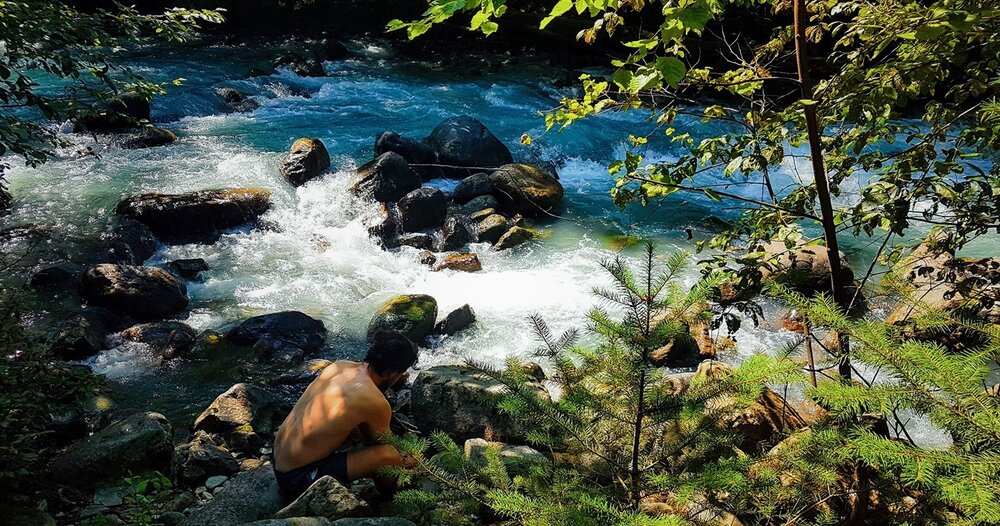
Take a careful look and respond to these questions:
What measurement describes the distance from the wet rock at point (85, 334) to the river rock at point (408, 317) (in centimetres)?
290

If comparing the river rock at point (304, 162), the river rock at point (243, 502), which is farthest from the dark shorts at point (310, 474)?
the river rock at point (304, 162)

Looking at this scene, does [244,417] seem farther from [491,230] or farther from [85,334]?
[491,230]

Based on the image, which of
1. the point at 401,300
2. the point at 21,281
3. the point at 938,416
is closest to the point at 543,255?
the point at 401,300

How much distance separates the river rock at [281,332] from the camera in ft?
23.1

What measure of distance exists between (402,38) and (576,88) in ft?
27.1

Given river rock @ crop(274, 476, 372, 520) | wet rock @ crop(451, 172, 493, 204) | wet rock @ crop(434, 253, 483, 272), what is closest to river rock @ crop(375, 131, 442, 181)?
wet rock @ crop(451, 172, 493, 204)

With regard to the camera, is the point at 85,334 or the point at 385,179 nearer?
Result: the point at 85,334

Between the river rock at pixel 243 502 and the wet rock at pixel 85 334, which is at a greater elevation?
the river rock at pixel 243 502

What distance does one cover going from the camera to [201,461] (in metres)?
4.53

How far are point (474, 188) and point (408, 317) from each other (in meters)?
4.25

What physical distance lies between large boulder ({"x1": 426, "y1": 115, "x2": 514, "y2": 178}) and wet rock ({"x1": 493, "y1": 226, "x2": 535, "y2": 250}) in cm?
220

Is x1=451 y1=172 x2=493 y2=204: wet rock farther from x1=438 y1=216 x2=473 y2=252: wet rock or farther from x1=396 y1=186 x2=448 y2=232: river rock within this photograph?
x1=438 y1=216 x2=473 y2=252: wet rock

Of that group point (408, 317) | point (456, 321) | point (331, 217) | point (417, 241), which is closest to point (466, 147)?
point (417, 241)

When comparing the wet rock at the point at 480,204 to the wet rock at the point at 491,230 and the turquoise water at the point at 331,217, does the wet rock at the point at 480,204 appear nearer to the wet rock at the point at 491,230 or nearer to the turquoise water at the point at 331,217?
the wet rock at the point at 491,230
